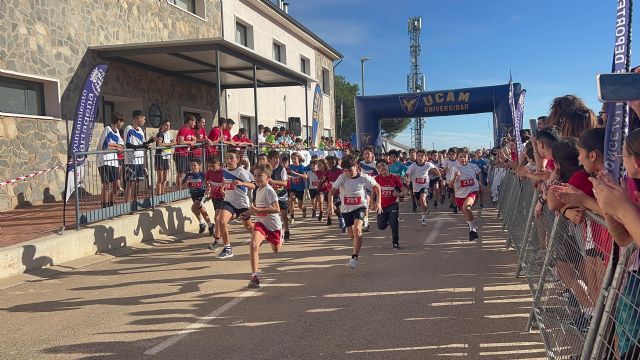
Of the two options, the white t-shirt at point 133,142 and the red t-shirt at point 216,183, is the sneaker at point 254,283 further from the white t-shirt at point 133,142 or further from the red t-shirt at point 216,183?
the white t-shirt at point 133,142

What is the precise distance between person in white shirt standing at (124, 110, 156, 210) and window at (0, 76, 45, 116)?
9.63ft

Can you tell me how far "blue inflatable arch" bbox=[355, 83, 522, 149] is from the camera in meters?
21.3

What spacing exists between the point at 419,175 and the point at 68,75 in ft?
30.4

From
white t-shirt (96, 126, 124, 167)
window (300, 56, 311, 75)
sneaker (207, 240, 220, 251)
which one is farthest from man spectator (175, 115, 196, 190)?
window (300, 56, 311, 75)

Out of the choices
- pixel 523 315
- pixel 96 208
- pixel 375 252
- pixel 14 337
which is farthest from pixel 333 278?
pixel 96 208

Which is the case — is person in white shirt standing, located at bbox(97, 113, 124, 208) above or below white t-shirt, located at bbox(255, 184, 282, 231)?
above

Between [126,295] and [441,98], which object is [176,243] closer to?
[126,295]

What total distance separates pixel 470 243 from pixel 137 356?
6520 mm

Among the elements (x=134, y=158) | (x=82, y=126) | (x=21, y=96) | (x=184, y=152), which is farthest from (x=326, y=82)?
(x=82, y=126)

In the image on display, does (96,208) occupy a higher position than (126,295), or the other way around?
(96,208)

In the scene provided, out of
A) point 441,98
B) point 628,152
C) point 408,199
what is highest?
point 441,98

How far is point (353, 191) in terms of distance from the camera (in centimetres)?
815

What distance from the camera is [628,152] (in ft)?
8.03

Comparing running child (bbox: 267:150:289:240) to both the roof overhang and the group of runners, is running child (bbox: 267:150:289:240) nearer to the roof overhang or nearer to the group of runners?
the group of runners
